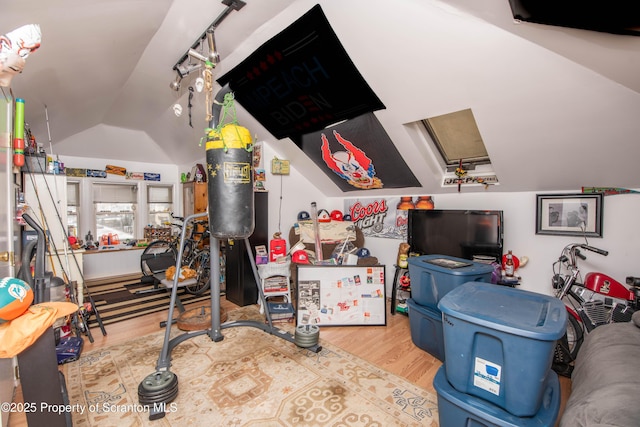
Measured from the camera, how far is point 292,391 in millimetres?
2010

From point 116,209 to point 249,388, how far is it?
5.21 metres

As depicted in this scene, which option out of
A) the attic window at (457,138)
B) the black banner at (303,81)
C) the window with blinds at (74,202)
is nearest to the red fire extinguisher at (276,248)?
the black banner at (303,81)

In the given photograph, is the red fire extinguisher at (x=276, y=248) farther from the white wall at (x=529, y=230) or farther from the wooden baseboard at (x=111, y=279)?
the wooden baseboard at (x=111, y=279)

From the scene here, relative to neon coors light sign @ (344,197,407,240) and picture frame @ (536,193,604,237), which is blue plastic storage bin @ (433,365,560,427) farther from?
neon coors light sign @ (344,197,407,240)

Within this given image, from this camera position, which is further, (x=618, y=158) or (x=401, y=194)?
(x=401, y=194)

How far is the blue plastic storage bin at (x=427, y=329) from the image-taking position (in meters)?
2.42

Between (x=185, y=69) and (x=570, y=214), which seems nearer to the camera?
(x=570, y=214)

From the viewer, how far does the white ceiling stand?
5.39 feet

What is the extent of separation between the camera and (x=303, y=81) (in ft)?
9.00

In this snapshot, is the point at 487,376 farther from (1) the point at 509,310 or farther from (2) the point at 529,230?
(2) the point at 529,230

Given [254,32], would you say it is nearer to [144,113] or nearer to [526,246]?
[144,113]

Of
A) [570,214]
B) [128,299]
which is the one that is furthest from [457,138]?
[128,299]

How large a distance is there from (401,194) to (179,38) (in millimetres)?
3013

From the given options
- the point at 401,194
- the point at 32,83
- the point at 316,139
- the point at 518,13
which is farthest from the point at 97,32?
the point at 401,194
